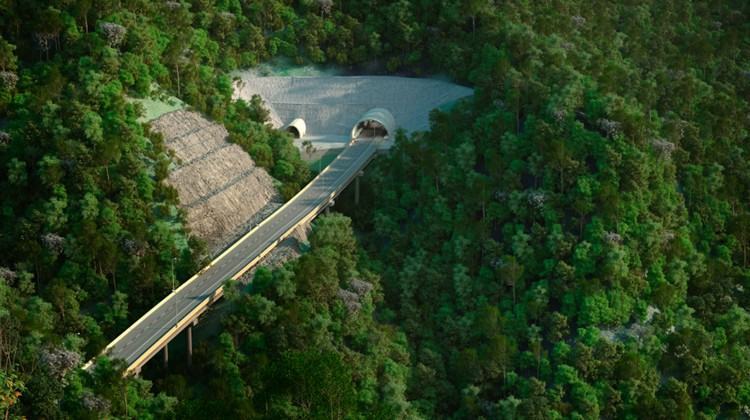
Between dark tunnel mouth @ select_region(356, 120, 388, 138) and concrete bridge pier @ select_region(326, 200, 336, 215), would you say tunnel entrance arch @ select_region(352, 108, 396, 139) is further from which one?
concrete bridge pier @ select_region(326, 200, 336, 215)

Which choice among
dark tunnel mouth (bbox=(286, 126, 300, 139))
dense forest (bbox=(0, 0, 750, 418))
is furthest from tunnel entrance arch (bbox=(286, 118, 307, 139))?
dense forest (bbox=(0, 0, 750, 418))

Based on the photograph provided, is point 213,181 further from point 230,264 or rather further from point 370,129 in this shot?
point 370,129

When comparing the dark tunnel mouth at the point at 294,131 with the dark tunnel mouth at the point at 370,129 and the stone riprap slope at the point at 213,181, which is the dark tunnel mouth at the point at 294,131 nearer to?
the dark tunnel mouth at the point at 370,129

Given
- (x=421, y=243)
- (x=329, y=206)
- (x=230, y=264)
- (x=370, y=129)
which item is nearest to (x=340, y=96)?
(x=370, y=129)

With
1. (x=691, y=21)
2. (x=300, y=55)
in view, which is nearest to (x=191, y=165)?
(x=300, y=55)

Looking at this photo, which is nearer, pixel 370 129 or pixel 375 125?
pixel 375 125

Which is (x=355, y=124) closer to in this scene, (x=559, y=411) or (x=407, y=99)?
(x=407, y=99)

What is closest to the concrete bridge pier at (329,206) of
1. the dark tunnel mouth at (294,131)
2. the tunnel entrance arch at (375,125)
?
the tunnel entrance arch at (375,125)
